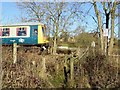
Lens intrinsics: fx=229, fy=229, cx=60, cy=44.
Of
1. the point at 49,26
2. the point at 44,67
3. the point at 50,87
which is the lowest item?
the point at 50,87

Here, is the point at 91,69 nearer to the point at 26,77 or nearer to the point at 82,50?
the point at 82,50

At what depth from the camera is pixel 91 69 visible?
19.2 ft

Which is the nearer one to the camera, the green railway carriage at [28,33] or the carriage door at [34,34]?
the green railway carriage at [28,33]

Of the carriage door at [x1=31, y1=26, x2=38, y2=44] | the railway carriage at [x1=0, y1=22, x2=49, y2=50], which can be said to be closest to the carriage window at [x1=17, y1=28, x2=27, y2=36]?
the railway carriage at [x1=0, y1=22, x2=49, y2=50]

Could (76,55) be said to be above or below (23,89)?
above

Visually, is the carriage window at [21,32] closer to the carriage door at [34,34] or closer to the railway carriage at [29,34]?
the railway carriage at [29,34]

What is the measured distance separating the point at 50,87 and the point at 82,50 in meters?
1.69

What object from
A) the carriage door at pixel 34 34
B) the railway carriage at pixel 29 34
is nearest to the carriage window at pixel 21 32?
the railway carriage at pixel 29 34

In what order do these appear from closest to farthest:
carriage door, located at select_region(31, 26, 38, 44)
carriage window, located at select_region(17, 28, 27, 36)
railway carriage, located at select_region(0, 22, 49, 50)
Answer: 1. railway carriage, located at select_region(0, 22, 49, 50)
2. carriage window, located at select_region(17, 28, 27, 36)
3. carriage door, located at select_region(31, 26, 38, 44)

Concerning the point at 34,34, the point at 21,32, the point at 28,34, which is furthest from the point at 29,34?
the point at 21,32

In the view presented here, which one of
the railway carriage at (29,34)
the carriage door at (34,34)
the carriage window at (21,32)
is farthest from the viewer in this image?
the carriage door at (34,34)

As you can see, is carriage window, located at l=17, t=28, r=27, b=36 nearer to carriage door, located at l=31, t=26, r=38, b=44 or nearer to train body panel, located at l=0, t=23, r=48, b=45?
train body panel, located at l=0, t=23, r=48, b=45

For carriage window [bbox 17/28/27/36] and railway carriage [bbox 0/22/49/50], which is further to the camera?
carriage window [bbox 17/28/27/36]

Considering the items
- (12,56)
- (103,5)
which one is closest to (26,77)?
(12,56)
